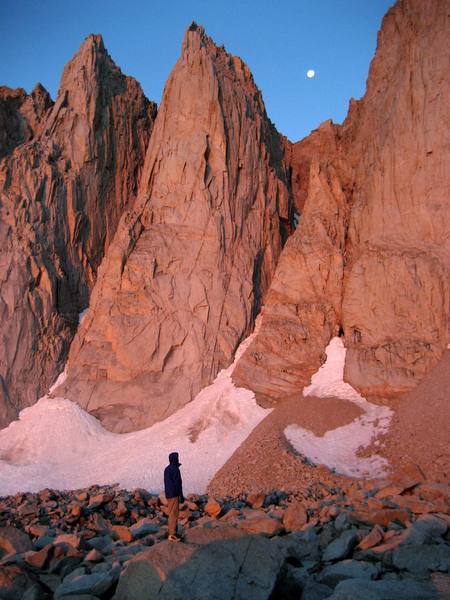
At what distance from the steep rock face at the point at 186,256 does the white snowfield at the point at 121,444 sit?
41.7 inches

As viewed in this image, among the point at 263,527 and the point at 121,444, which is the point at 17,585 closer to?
the point at 263,527

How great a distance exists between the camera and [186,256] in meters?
27.4

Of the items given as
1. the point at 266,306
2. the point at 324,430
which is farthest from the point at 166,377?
the point at 324,430

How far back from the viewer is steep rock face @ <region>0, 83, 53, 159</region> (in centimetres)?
3719

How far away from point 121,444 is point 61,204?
50.5ft

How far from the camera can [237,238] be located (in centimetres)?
2852

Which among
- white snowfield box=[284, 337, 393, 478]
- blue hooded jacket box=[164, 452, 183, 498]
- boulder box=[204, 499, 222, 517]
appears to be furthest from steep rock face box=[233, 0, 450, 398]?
blue hooded jacket box=[164, 452, 183, 498]

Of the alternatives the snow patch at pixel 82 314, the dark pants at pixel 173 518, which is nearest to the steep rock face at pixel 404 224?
the dark pants at pixel 173 518

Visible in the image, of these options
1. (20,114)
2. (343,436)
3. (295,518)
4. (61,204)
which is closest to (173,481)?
(295,518)

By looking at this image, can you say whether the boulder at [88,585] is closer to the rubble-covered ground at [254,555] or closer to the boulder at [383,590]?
the rubble-covered ground at [254,555]

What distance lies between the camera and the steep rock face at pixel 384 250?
22344 mm

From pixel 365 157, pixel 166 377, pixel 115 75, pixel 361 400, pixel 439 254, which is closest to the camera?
pixel 361 400

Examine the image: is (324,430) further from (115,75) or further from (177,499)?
(115,75)

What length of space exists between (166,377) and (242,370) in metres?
3.83
